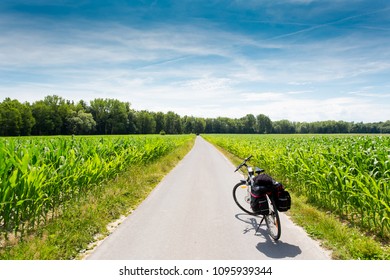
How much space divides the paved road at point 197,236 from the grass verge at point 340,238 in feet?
0.74

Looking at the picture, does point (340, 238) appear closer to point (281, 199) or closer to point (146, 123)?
point (281, 199)

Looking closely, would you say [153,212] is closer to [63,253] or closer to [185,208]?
[185,208]

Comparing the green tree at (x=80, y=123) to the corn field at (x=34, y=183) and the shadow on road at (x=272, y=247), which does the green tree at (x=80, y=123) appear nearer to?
the corn field at (x=34, y=183)

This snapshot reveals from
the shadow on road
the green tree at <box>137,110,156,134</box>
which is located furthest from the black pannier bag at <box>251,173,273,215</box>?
the green tree at <box>137,110,156,134</box>

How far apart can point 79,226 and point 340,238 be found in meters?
5.36

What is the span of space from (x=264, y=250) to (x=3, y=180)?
4982 millimetres

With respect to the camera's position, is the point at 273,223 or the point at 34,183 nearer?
the point at 34,183

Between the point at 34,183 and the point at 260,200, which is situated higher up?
the point at 34,183

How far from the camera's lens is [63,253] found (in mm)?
4520

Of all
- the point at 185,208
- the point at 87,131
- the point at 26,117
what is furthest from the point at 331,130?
the point at 185,208

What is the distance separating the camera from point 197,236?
5.43m

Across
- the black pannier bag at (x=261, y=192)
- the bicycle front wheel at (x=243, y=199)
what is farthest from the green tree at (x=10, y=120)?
the black pannier bag at (x=261, y=192)

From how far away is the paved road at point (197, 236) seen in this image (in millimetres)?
4645

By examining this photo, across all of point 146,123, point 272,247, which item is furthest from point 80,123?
point 272,247
